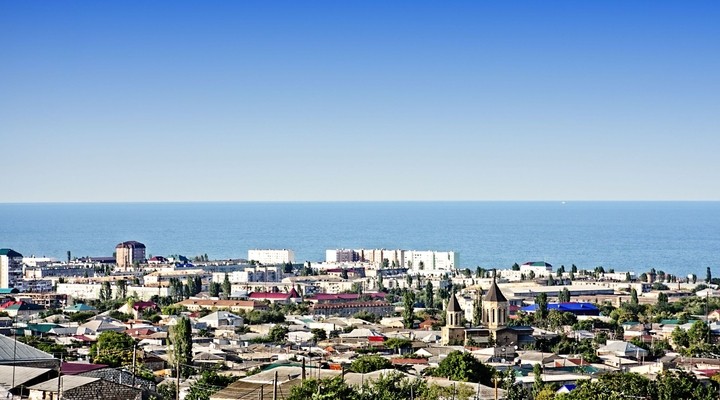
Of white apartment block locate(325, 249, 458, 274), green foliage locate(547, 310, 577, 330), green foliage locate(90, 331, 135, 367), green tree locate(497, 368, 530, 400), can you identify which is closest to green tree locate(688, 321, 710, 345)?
green foliage locate(547, 310, 577, 330)

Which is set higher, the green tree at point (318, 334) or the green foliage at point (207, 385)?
the green foliage at point (207, 385)

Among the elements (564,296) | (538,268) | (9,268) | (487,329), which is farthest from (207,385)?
(538,268)

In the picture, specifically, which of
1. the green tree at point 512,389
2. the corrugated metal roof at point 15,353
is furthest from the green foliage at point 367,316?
the corrugated metal roof at point 15,353

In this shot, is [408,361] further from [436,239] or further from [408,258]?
[436,239]

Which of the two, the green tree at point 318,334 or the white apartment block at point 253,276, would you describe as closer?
the green tree at point 318,334

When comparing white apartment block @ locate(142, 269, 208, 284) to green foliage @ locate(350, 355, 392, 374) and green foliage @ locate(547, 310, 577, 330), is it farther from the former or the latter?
green foliage @ locate(350, 355, 392, 374)

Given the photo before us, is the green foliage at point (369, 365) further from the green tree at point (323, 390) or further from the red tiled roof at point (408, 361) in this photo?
the green tree at point (323, 390)

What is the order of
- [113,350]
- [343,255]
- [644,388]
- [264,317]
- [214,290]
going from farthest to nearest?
[343,255], [214,290], [264,317], [113,350], [644,388]

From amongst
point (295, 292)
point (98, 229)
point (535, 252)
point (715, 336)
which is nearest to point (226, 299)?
point (295, 292)
